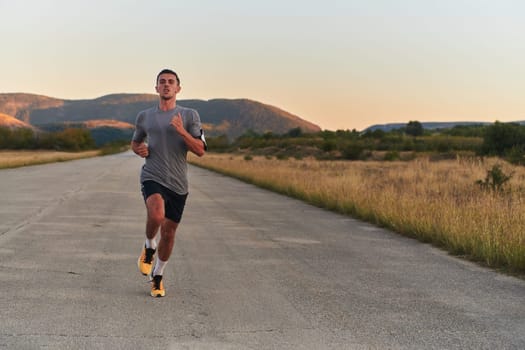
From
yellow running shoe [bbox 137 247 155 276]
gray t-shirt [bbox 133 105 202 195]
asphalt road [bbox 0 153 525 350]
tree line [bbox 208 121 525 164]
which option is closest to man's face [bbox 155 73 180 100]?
gray t-shirt [bbox 133 105 202 195]

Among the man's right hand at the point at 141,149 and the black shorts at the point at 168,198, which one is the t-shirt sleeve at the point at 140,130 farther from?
the black shorts at the point at 168,198

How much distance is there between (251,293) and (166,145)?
1745 millimetres

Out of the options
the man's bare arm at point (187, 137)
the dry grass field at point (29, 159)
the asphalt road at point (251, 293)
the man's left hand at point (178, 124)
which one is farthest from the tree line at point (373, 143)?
the dry grass field at point (29, 159)

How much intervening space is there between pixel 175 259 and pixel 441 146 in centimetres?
7046

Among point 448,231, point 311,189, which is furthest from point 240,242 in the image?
point 311,189

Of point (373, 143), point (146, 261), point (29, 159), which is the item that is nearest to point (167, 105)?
Result: point (146, 261)

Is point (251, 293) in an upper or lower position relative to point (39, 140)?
lower

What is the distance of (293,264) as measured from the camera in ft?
25.5

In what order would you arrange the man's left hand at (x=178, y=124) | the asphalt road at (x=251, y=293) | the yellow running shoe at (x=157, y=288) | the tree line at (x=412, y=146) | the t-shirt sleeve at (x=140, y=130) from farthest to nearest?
the tree line at (x=412, y=146) → the yellow running shoe at (x=157, y=288) → the t-shirt sleeve at (x=140, y=130) → the man's left hand at (x=178, y=124) → the asphalt road at (x=251, y=293)

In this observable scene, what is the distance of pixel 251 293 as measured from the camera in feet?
19.8

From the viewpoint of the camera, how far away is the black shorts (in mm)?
5617

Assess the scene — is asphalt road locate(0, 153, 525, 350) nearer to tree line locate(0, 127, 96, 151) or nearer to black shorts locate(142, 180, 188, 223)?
black shorts locate(142, 180, 188, 223)

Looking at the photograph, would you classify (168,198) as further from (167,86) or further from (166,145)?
(167,86)

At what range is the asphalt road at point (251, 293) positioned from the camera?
15.0ft
